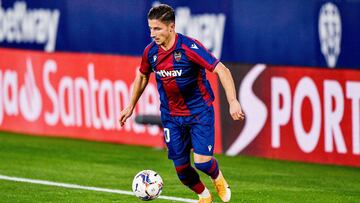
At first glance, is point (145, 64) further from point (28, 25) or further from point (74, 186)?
point (28, 25)

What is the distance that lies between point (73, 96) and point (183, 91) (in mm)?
8875

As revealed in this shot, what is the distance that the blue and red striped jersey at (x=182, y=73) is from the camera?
453 inches

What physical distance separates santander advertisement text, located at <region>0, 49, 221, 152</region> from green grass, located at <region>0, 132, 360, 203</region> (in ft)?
1.30

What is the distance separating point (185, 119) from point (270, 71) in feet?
19.4

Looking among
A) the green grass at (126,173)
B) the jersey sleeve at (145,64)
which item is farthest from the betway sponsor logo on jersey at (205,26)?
the jersey sleeve at (145,64)

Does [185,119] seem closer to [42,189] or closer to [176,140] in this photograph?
[176,140]

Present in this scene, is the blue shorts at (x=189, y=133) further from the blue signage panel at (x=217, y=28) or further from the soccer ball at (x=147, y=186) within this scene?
the blue signage panel at (x=217, y=28)

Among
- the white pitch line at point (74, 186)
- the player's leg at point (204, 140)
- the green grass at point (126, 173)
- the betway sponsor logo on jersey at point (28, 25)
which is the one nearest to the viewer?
the player's leg at point (204, 140)

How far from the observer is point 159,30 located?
446 inches

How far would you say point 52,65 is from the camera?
68.3 feet

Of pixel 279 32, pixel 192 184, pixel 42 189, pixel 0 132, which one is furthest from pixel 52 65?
pixel 192 184

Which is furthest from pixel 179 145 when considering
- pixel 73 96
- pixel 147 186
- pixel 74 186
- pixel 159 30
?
pixel 73 96

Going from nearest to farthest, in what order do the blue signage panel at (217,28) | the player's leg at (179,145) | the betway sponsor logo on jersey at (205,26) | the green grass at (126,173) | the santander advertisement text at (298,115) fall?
the player's leg at (179,145)
the green grass at (126,173)
the santander advertisement text at (298,115)
the blue signage panel at (217,28)
the betway sponsor logo on jersey at (205,26)

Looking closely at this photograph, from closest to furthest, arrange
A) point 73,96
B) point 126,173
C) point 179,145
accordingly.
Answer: point 179,145, point 126,173, point 73,96
